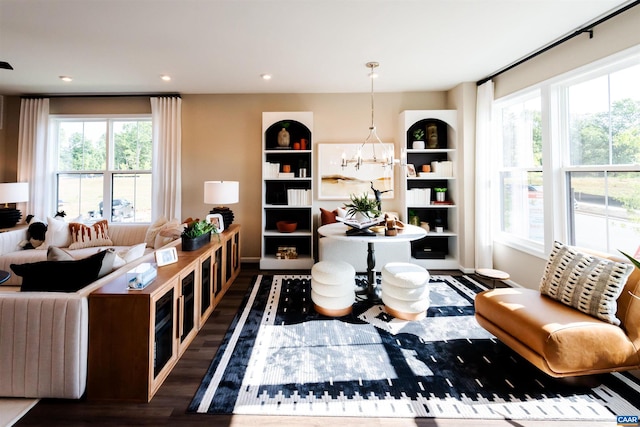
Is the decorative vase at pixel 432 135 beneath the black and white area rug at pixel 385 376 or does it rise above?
above

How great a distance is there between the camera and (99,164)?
4.73 m

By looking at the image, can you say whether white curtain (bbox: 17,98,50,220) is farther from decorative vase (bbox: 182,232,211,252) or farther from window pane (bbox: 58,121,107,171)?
decorative vase (bbox: 182,232,211,252)

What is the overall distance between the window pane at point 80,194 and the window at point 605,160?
648 cm

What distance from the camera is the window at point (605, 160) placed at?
241 centimetres

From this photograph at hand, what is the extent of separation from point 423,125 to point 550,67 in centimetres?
181

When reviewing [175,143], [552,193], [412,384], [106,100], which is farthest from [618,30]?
[106,100]

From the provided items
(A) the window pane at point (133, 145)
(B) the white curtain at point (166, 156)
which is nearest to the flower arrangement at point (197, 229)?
(B) the white curtain at point (166, 156)

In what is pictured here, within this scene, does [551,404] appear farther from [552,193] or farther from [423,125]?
[423,125]

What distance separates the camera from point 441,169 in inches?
175

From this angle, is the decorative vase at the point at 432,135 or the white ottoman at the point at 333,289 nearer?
the white ottoman at the point at 333,289

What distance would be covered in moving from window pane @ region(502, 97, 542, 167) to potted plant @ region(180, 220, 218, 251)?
3.87 meters

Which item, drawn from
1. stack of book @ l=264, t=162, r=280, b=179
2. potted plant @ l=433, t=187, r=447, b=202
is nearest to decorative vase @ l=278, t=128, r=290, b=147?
stack of book @ l=264, t=162, r=280, b=179

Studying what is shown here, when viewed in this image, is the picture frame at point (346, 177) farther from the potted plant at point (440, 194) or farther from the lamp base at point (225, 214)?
the lamp base at point (225, 214)

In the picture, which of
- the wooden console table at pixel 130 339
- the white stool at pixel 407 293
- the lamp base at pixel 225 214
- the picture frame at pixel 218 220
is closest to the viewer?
the wooden console table at pixel 130 339
